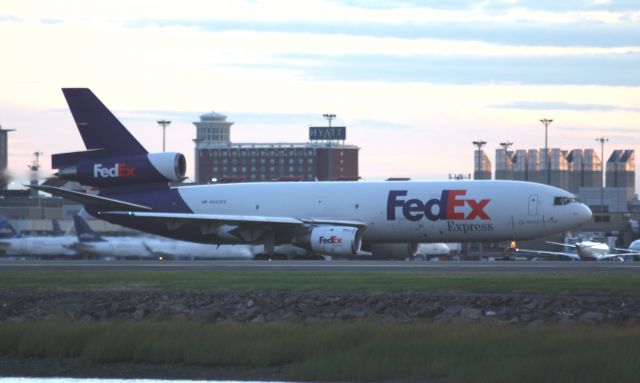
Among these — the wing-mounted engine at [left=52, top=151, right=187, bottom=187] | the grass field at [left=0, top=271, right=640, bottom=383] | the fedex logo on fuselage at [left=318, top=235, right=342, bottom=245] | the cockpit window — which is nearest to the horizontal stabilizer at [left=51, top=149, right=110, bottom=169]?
the wing-mounted engine at [left=52, top=151, right=187, bottom=187]

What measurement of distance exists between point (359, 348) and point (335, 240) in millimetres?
28187

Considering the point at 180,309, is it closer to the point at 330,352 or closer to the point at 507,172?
the point at 330,352

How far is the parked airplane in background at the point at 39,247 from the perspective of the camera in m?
66.1

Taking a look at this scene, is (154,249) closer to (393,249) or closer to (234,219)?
(234,219)

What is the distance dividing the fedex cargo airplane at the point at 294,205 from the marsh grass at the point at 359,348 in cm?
2577

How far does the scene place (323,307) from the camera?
2861 centimetres

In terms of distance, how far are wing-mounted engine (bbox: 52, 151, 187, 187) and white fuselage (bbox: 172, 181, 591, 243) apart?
18.3 ft

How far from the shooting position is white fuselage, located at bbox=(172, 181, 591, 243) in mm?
51094

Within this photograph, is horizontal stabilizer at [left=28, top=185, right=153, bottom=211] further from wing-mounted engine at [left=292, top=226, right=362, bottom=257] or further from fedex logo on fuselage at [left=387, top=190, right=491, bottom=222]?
fedex logo on fuselage at [left=387, top=190, right=491, bottom=222]

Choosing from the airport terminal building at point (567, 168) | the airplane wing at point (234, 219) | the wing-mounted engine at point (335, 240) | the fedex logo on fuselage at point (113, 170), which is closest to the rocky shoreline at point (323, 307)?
the wing-mounted engine at point (335, 240)

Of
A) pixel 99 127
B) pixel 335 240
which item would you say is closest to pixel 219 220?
pixel 335 240

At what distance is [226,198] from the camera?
56.5m

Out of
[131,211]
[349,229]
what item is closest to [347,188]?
[349,229]

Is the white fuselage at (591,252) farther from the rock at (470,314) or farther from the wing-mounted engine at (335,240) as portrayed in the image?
the rock at (470,314)
